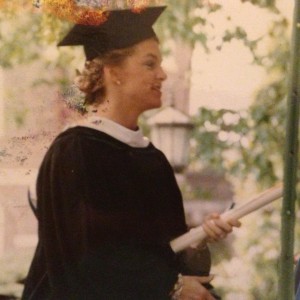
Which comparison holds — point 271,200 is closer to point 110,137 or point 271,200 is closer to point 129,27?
point 110,137

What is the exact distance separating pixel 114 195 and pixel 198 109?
0.55 meters

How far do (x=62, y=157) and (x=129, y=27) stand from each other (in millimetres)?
642

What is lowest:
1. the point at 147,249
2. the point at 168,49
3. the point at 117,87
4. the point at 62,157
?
the point at 147,249

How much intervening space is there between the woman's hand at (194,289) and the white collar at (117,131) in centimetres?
64

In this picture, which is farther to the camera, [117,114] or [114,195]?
[117,114]

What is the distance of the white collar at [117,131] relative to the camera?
2539mm

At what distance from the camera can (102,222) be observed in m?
2.44

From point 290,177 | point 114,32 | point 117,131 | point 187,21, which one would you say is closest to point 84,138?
point 117,131

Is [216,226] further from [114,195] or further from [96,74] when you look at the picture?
[96,74]

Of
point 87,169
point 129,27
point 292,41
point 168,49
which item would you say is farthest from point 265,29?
point 87,169

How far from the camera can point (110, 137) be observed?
8.30 ft

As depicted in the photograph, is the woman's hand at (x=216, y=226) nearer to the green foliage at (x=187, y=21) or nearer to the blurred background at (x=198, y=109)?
the blurred background at (x=198, y=109)

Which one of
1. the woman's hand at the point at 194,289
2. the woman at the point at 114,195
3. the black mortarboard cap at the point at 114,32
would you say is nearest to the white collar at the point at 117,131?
the woman at the point at 114,195

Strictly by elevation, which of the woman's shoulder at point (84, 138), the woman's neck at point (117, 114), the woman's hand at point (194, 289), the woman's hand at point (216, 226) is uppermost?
the woman's neck at point (117, 114)
